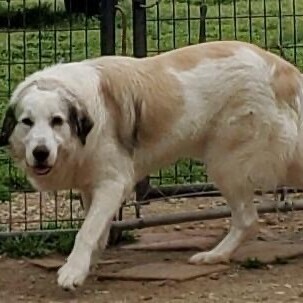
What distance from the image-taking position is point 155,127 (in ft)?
20.9

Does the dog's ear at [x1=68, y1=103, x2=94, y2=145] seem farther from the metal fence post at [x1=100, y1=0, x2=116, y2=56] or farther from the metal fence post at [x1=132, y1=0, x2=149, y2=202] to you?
the metal fence post at [x1=132, y1=0, x2=149, y2=202]

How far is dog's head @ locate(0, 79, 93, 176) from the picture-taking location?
228 inches

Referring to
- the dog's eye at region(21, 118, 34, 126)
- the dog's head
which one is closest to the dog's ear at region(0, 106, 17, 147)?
the dog's head

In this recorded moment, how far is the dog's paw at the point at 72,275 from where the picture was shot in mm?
Answer: 5836

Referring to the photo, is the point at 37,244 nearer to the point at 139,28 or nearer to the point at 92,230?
the point at 92,230

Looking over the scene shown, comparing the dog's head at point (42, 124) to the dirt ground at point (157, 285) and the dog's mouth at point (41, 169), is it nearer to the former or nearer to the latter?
the dog's mouth at point (41, 169)

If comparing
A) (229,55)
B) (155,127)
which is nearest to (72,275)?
(155,127)

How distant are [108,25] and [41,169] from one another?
1.62 meters

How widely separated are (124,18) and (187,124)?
1035 mm

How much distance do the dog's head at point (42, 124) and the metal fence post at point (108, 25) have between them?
1.21m

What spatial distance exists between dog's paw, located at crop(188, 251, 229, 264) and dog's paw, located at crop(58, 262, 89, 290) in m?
0.95

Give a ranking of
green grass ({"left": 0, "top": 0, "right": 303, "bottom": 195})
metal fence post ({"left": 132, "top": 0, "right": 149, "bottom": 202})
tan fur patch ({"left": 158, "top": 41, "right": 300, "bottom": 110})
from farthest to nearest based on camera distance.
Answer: green grass ({"left": 0, "top": 0, "right": 303, "bottom": 195}) < metal fence post ({"left": 132, "top": 0, "right": 149, "bottom": 202}) < tan fur patch ({"left": 158, "top": 41, "right": 300, "bottom": 110})

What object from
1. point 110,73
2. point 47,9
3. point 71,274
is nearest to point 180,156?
point 110,73

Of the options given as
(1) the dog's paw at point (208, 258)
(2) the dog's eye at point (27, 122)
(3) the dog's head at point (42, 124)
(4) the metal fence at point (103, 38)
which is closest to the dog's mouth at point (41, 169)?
(3) the dog's head at point (42, 124)
